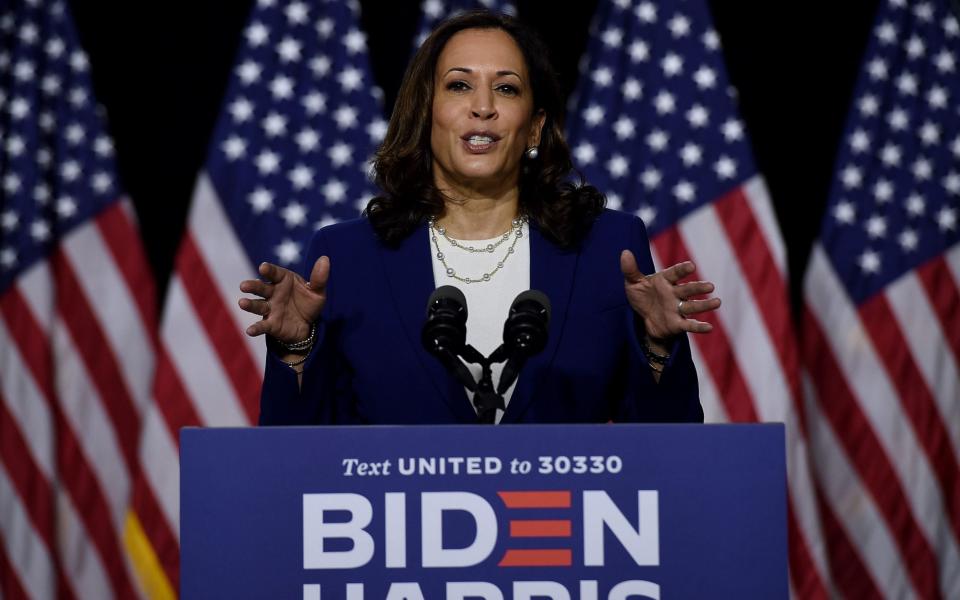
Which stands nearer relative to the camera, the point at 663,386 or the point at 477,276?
the point at 663,386

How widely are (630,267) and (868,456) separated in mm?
2441

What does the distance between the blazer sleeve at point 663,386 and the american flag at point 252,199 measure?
7.11 feet

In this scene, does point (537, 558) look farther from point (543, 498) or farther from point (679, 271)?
point (679, 271)

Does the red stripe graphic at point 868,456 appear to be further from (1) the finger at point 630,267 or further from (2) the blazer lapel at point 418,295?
(1) the finger at point 630,267

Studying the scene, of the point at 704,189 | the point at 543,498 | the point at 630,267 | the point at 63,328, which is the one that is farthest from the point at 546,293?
the point at 63,328

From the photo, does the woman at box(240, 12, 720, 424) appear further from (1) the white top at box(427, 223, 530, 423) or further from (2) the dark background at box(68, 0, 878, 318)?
(2) the dark background at box(68, 0, 878, 318)

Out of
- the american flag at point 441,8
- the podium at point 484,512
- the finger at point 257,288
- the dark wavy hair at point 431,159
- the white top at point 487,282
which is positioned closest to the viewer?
the podium at point 484,512

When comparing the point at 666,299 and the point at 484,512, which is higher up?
the point at 666,299

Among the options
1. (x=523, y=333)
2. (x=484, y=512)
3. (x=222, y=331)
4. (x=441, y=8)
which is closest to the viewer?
(x=484, y=512)

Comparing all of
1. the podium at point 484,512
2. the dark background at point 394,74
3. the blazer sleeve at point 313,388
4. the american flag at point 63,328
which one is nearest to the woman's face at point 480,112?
the blazer sleeve at point 313,388

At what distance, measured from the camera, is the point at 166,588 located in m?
3.59

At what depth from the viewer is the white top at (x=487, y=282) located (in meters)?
1.78

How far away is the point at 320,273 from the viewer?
1494 mm

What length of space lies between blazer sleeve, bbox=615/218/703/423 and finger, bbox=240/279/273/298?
507mm
